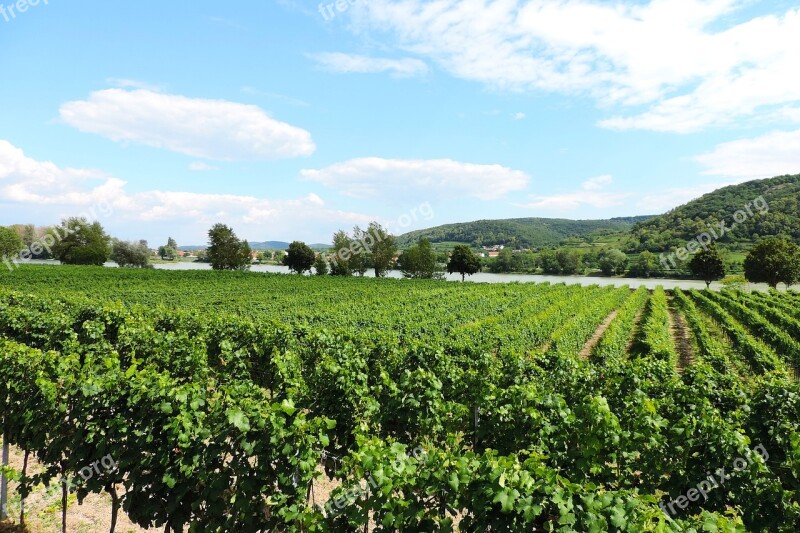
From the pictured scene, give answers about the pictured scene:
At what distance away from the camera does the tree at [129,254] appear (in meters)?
82.8

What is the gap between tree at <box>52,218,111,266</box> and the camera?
7362cm

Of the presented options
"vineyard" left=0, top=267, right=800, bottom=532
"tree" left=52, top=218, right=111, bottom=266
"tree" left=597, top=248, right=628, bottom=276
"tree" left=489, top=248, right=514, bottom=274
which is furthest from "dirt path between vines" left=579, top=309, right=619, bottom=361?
"tree" left=52, top=218, right=111, bottom=266

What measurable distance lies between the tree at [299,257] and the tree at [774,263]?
72.5m

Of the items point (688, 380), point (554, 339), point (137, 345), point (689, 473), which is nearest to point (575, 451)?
point (689, 473)

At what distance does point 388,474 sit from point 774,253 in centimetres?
6906

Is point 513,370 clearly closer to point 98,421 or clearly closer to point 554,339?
point 98,421

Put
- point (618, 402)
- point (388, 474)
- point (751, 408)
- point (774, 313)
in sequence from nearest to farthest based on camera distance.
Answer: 1. point (388, 474)
2. point (751, 408)
3. point (618, 402)
4. point (774, 313)

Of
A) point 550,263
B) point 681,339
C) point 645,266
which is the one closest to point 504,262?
point 550,263

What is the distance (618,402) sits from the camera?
24.5 ft

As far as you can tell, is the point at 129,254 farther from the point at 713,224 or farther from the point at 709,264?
the point at 713,224

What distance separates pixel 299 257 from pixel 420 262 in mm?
25301

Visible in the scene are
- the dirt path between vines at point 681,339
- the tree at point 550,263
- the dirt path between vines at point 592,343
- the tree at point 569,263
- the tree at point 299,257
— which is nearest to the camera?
the dirt path between vines at point 681,339

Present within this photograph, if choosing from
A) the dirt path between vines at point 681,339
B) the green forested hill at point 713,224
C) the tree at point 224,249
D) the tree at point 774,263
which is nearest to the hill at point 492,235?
the green forested hill at point 713,224
